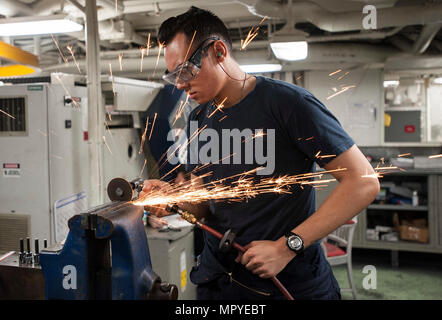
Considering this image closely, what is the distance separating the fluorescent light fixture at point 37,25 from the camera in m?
3.00

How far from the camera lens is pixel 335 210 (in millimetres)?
1403

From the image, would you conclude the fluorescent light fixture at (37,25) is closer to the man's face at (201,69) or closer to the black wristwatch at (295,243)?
the man's face at (201,69)

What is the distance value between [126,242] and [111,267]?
89mm

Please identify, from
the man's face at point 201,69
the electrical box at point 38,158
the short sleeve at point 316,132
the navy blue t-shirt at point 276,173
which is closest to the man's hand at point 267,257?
the navy blue t-shirt at point 276,173

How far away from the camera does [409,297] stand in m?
4.25

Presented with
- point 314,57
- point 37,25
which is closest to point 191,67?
point 37,25

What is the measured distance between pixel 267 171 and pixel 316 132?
0.26 m

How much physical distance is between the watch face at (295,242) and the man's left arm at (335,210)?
2 cm

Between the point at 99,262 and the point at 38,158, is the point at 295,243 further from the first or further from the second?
the point at 38,158

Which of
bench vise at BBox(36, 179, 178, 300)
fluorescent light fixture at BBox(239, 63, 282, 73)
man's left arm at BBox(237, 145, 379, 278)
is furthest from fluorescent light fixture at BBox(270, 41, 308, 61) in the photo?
bench vise at BBox(36, 179, 178, 300)

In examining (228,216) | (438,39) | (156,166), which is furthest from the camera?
(438,39)
